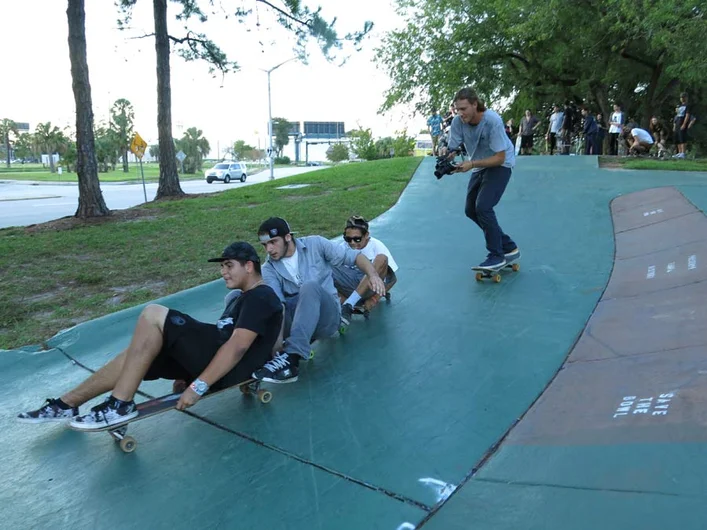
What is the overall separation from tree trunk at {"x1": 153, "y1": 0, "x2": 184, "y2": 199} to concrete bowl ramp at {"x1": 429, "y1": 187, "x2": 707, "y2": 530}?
552 inches

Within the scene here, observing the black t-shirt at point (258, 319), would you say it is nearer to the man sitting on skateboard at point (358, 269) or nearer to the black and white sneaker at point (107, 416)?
the black and white sneaker at point (107, 416)

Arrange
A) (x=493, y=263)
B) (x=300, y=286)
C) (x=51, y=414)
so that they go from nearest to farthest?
(x=51, y=414)
(x=300, y=286)
(x=493, y=263)

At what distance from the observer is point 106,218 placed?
11633mm

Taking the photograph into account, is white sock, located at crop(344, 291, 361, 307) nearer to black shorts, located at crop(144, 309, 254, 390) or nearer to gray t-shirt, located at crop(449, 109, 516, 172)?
black shorts, located at crop(144, 309, 254, 390)

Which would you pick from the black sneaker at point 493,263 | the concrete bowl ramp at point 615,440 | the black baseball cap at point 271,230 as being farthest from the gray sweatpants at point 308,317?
the black sneaker at point 493,263

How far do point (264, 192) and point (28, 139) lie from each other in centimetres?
10884

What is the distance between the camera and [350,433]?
300cm

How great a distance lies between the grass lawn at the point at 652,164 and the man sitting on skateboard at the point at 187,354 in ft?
37.7

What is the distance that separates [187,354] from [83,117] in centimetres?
1038

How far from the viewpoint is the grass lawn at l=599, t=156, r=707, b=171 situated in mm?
11906

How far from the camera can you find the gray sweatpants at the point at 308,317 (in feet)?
11.7

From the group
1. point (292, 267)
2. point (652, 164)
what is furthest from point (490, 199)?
point (652, 164)

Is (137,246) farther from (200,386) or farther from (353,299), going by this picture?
(200,386)

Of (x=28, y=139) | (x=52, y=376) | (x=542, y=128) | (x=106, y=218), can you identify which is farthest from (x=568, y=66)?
(x=28, y=139)
